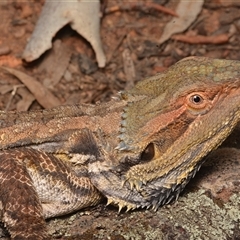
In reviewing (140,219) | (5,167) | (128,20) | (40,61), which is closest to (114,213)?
(140,219)

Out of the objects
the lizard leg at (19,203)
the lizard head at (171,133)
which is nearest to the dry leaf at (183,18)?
the lizard head at (171,133)

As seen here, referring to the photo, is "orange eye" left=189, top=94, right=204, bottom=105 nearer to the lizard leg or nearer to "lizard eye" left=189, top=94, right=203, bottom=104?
"lizard eye" left=189, top=94, right=203, bottom=104

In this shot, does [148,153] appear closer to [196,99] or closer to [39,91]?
[196,99]

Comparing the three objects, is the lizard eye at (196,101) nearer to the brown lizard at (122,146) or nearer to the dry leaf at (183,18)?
the brown lizard at (122,146)

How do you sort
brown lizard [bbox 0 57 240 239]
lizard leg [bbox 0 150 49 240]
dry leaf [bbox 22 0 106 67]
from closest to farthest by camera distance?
1. lizard leg [bbox 0 150 49 240]
2. brown lizard [bbox 0 57 240 239]
3. dry leaf [bbox 22 0 106 67]

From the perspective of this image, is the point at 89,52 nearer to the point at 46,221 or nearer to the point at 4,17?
the point at 4,17

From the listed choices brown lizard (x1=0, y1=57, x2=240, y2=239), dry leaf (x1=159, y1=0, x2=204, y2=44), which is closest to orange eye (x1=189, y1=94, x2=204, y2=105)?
brown lizard (x1=0, y1=57, x2=240, y2=239)

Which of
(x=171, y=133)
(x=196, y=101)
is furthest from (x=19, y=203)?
(x=196, y=101)
